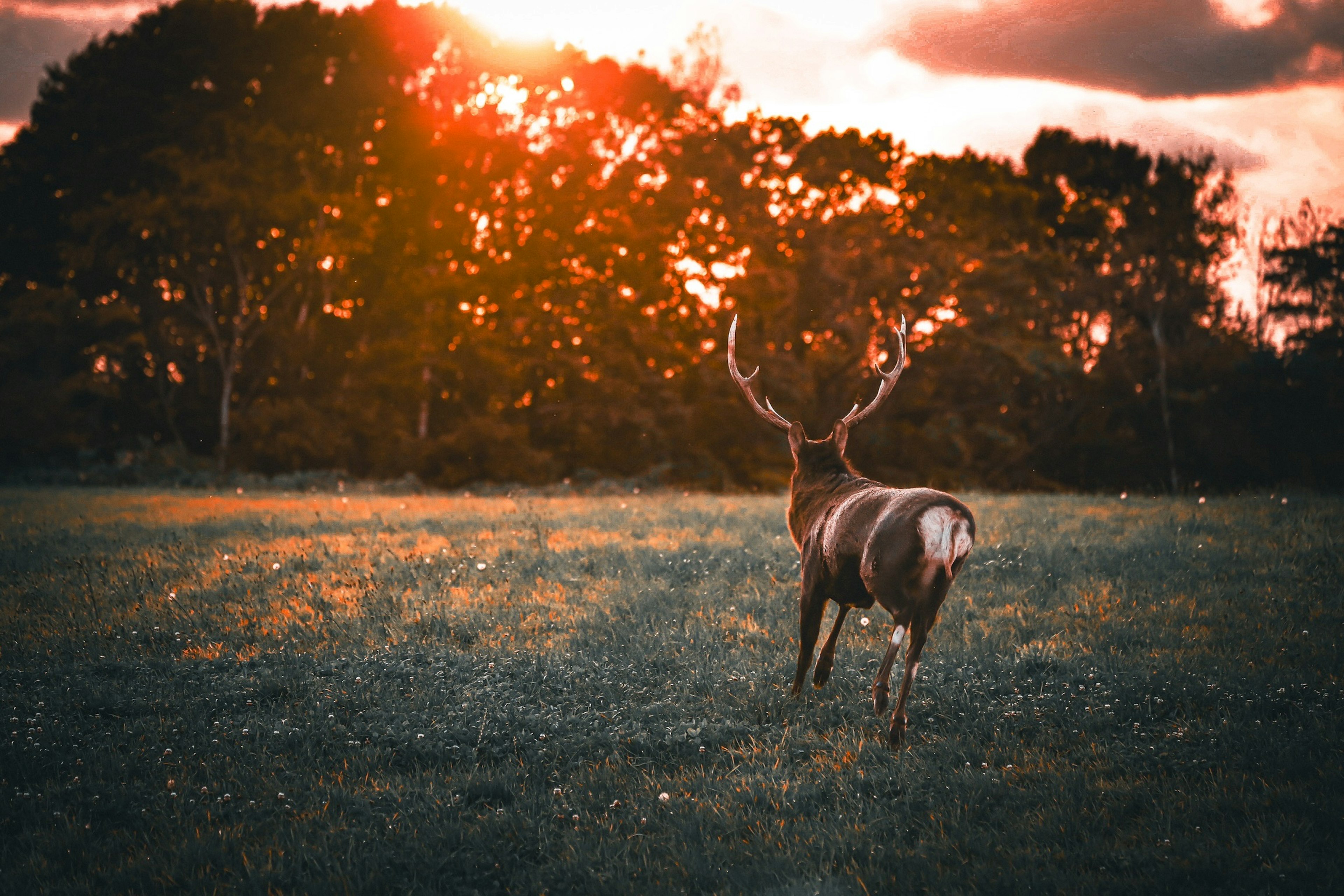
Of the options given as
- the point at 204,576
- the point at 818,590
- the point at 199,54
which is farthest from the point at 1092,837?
the point at 199,54

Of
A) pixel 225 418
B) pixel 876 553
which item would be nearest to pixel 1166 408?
pixel 876 553

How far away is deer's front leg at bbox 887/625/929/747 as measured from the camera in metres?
5.36

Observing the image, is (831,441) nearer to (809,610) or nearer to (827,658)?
(809,610)

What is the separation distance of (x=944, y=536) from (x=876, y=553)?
16.4 inches

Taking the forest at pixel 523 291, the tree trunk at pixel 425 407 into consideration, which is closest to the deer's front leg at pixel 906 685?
the forest at pixel 523 291

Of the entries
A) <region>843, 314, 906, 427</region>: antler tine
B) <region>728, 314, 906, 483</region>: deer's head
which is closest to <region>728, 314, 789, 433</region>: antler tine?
<region>728, 314, 906, 483</region>: deer's head

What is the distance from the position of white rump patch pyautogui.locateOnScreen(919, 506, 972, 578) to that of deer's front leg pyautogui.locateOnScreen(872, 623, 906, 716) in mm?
459

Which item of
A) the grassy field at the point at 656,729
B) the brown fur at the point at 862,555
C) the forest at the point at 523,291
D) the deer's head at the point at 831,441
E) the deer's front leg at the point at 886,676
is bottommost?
the grassy field at the point at 656,729

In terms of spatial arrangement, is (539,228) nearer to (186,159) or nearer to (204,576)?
(186,159)

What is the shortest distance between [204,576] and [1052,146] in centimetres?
3887

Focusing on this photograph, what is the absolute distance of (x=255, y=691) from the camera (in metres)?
6.79

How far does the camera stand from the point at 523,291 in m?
31.2

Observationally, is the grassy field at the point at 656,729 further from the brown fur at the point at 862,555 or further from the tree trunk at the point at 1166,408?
the tree trunk at the point at 1166,408

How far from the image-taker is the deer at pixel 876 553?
5340mm
